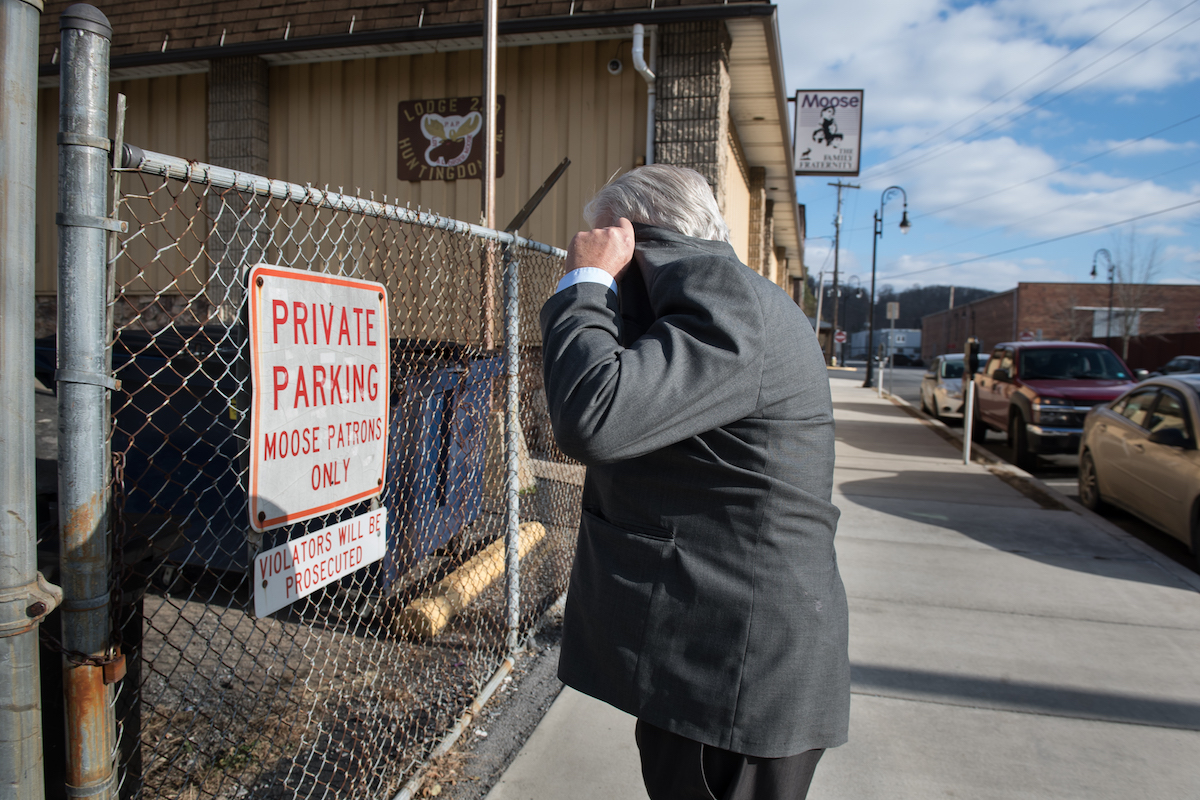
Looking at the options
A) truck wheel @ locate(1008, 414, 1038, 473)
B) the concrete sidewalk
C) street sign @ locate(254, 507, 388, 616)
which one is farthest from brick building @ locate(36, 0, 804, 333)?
street sign @ locate(254, 507, 388, 616)

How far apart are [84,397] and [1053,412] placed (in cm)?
1053

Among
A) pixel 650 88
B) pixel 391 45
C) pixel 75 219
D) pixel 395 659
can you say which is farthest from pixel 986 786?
pixel 391 45

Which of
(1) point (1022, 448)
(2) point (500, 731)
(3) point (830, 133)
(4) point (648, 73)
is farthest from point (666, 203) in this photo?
(3) point (830, 133)

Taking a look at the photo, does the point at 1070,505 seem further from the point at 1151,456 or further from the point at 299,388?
the point at 299,388

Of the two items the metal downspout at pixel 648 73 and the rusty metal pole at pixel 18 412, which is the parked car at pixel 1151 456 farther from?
the rusty metal pole at pixel 18 412

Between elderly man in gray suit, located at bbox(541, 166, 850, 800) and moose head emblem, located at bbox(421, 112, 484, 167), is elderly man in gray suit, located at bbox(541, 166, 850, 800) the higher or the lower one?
the lower one

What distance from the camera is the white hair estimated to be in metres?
1.60

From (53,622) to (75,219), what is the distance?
825mm

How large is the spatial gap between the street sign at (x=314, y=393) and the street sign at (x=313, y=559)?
3.4 inches

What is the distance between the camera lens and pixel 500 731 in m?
2.95

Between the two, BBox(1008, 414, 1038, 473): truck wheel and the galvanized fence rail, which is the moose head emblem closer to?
the galvanized fence rail

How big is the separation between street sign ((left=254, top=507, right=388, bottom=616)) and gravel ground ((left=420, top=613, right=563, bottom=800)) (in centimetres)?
85

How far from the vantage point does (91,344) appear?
→ 139cm

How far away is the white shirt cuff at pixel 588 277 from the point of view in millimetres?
1496
